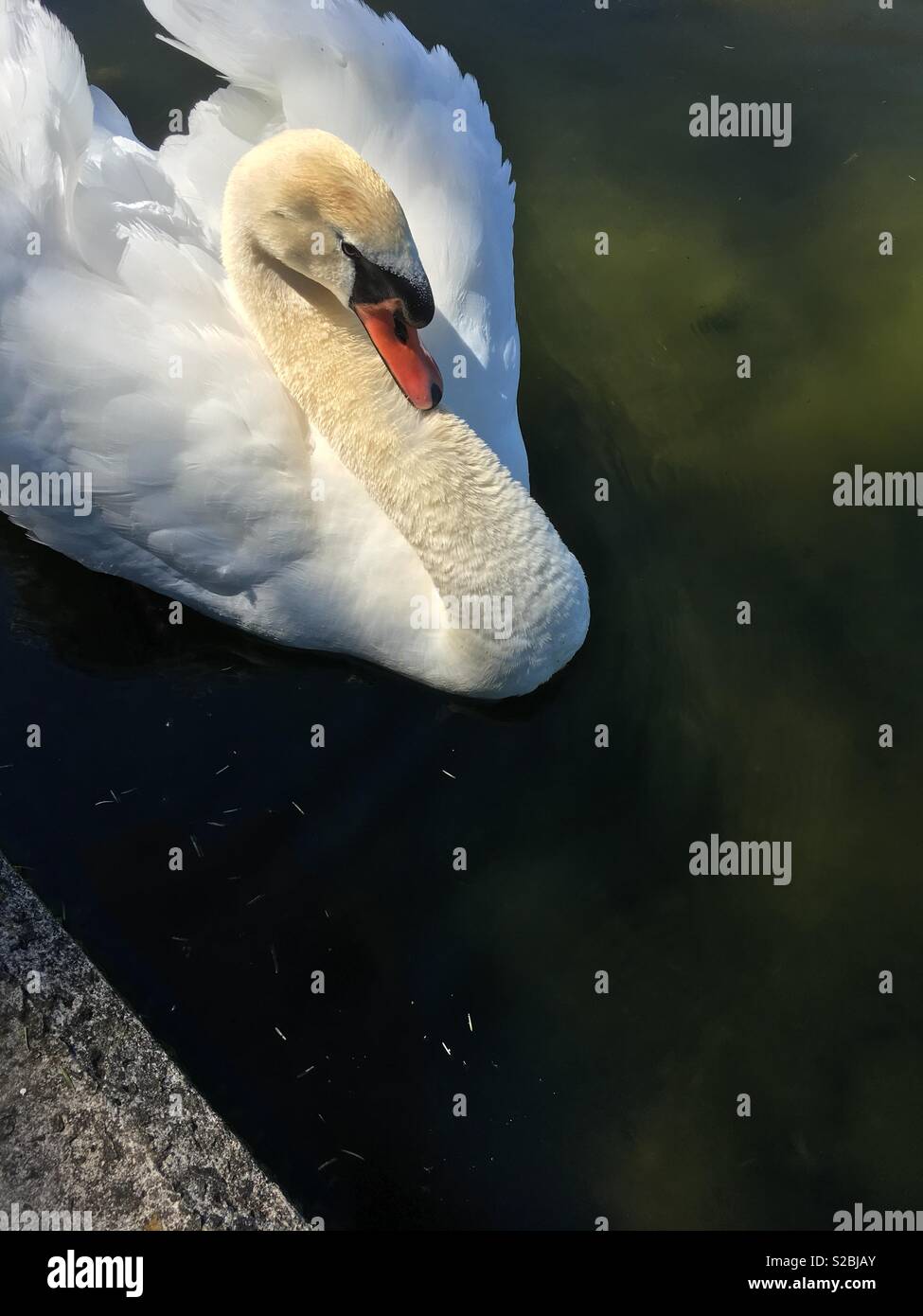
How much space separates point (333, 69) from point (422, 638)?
240 cm

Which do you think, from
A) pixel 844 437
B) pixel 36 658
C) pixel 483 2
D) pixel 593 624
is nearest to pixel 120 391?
pixel 36 658

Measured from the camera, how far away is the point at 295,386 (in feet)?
16.1

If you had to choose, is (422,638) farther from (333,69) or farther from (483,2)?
(483,2)

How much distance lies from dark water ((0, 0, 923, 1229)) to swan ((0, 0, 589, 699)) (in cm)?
42

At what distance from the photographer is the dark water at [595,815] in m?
4.36

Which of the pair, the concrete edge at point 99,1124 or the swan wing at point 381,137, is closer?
the concrete edge at point 99,1124
